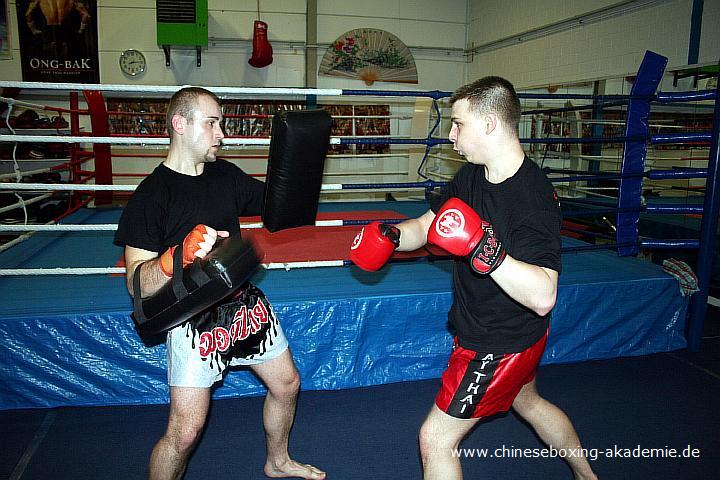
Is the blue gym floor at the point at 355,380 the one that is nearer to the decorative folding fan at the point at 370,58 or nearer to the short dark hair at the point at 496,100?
the short dark hair at the point at 496,100

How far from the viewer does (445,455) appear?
1.42 m

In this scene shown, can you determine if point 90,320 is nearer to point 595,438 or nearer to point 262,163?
Answer: point 595,438

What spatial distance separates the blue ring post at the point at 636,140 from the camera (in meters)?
2.86

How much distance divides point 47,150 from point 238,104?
2818 millimetres

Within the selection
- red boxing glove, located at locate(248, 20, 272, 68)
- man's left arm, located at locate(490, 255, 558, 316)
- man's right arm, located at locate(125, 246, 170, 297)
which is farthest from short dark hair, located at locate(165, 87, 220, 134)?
red boxing glove, located at locate(248, 20, 272, 68)

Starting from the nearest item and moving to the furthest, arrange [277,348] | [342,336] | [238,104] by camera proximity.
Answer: [277,348] < [342,336] < [238,104]

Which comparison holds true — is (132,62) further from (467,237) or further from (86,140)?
(467,237)

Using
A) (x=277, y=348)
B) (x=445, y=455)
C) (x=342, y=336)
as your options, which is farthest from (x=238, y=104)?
(x=445, y=455)

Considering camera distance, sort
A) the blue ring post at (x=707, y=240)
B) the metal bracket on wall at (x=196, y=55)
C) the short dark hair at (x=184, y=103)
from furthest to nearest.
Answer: the metal bracket on wall at (x=196, y=55) < the blue ring post at (x=707, y=240) < the short dark hair at (x=184, y=103)

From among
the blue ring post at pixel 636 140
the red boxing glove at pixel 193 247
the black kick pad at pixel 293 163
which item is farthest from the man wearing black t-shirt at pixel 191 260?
the blue ring post at pixel 636 140

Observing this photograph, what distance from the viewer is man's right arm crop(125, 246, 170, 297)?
141 centimetres

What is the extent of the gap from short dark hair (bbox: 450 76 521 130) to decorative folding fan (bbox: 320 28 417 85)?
7.15 meters

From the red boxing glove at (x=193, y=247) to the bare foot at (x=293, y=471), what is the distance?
88 centimetres

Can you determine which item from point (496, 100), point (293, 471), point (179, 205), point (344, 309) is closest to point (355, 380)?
point (344, 309)
